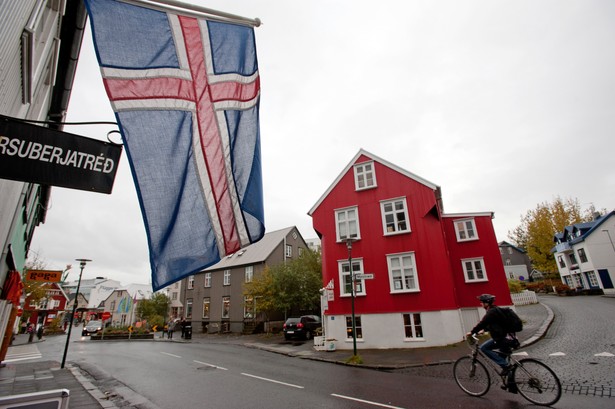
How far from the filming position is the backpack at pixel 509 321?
6551 mm

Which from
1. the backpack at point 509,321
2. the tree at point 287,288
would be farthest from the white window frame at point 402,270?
the tree at point 287,288

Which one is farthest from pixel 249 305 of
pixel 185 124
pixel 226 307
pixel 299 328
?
pixel 185 124

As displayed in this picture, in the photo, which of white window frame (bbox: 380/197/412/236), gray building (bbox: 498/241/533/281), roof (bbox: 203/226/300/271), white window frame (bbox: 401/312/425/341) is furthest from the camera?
gray building (bbox: 498/241/533/281)

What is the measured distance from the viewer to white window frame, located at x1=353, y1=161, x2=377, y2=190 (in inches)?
781

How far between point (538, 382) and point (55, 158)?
28.5ft

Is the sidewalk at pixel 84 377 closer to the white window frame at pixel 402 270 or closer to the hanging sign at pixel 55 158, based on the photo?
the white window frame at pixel 402 270

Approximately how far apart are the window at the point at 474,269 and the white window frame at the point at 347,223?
25.6ft

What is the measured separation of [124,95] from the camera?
125 inches

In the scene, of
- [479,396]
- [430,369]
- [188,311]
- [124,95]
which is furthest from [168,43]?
[188,311]

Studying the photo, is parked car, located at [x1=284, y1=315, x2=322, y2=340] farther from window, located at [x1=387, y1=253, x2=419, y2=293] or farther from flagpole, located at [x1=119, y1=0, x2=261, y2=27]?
flagpole, located at [x1=119, y1=0, x2=261, y2=27]

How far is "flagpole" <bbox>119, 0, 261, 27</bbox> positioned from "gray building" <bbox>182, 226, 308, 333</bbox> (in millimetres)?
29522

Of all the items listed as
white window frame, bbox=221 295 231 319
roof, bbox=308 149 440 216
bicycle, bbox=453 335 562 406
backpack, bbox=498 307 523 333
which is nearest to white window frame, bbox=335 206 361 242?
roof, bbox=308 149 440 216

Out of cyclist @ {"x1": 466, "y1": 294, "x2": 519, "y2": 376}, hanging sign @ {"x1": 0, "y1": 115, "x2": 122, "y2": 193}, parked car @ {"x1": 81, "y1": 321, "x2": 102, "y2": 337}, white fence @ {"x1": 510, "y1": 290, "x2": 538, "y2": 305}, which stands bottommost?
parked car @ {"x1": 81, "y1": 321, "x2": 102, "y2": 337}

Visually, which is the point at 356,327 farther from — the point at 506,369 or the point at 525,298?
the point at 525,298
